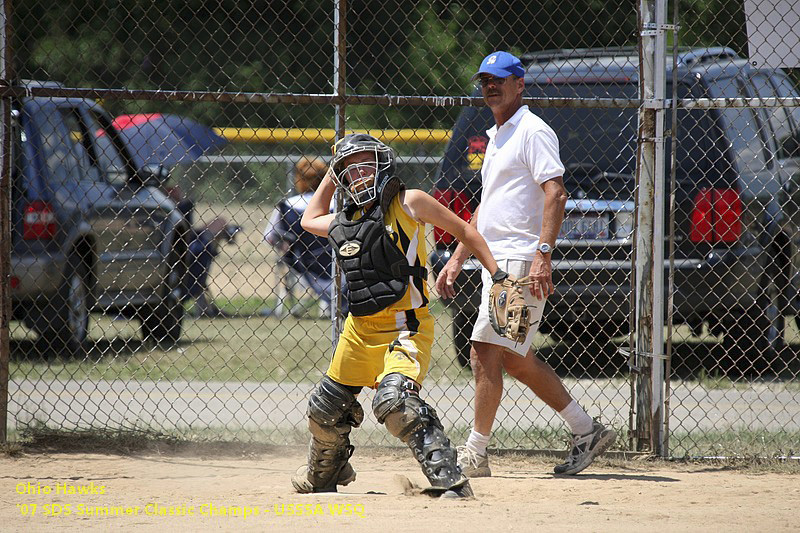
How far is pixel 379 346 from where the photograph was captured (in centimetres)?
458

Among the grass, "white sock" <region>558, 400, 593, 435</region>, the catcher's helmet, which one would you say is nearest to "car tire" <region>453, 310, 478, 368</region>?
the grass

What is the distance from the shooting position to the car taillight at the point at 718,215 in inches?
280

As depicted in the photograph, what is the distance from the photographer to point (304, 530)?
12.8ft

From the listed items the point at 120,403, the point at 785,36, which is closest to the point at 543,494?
the point at 785,36

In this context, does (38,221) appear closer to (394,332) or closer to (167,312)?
(167,312)

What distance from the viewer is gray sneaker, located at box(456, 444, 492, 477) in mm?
5176

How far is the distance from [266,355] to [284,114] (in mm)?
8827

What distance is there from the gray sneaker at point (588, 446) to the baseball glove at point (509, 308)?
852 millimetres

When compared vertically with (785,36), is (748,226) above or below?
below

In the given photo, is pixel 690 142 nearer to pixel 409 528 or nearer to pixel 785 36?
pixel 785 36

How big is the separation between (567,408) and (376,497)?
124 centimetres

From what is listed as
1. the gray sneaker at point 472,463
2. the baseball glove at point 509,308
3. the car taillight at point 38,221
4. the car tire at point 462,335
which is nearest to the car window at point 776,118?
the car tire at point 462,335

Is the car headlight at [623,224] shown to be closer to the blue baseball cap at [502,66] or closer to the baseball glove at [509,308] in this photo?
the blue baseball cap at [502,66]

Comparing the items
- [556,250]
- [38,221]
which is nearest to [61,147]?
[38,221]
